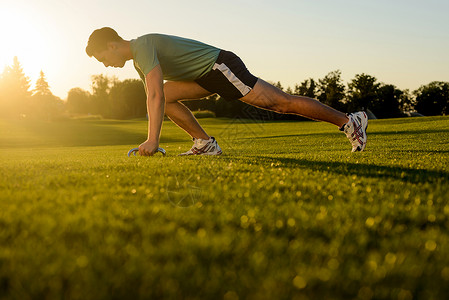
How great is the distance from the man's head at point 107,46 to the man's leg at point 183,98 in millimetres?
Answer: 1048

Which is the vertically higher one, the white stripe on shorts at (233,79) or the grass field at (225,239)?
the white stripe on shorts at (233,79)

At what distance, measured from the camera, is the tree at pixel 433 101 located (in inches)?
3688

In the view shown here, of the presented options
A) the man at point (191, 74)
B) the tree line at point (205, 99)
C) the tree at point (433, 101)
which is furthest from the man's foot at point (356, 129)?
the tree at point (433, 101)

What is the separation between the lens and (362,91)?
238 feet

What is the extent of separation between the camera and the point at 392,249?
1.68m

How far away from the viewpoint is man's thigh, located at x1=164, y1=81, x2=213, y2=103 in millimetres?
5864

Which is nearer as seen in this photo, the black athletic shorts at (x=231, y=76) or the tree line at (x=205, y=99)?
the black athletic shorts at (x=231, y=76)

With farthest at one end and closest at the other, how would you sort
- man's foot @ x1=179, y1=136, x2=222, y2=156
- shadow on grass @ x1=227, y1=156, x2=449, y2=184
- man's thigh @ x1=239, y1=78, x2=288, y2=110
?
man's foot @ x1=179, y1=136, x2=222, y2=156, man's thigh @ x1=239, y1=78, x2=288, y2=110, shadow on grass @ x1=227, y1=156, x2=449, y2=184

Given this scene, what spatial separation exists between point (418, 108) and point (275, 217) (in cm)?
10724

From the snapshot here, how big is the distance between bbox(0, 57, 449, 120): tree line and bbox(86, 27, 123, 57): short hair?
178 ft

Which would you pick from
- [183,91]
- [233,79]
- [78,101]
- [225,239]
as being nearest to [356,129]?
[233,79]

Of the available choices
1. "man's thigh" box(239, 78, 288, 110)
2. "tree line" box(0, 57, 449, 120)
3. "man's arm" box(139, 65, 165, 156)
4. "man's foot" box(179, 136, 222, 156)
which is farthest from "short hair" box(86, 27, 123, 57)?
"tree line" box(0, 57, 449, 120)

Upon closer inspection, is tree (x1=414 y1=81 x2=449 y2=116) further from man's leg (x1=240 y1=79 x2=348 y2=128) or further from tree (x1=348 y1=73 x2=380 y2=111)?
man's leg (x1=240 y1=79 x2=348 y2=128)

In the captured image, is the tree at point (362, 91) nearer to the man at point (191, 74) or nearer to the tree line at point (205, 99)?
the tree line at point (205, 99)
